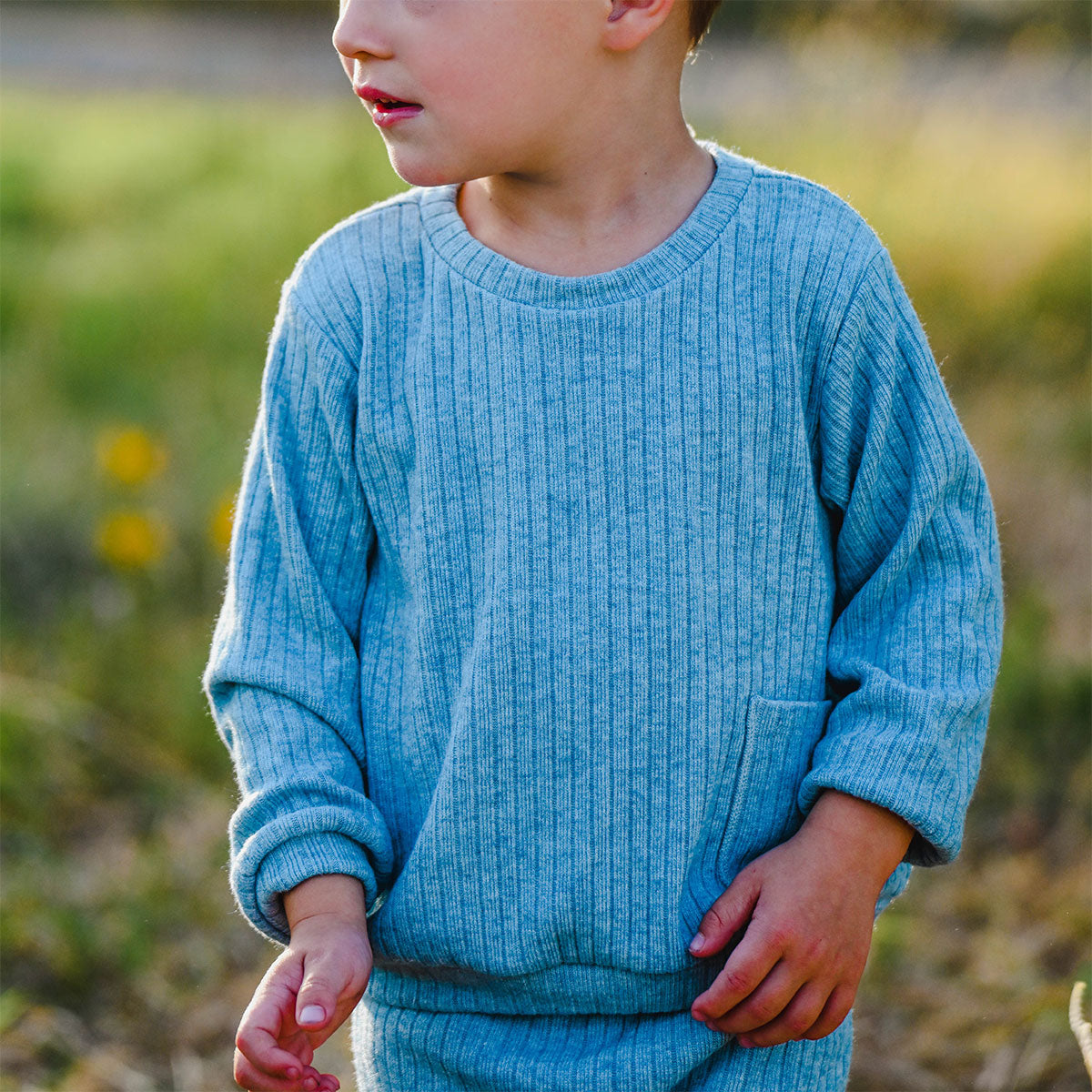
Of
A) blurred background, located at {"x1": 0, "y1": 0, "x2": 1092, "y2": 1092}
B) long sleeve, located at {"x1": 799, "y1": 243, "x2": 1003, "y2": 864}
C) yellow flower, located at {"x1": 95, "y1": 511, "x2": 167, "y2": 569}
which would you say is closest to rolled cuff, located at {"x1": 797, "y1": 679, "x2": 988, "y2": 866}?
long sleeve, located at {"x1": 799, "y1": 243, "x2": 1003, "y2": 864}

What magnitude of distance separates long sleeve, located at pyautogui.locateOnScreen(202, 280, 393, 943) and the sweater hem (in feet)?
0.41

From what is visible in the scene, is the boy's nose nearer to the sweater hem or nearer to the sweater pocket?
the sweater pocket

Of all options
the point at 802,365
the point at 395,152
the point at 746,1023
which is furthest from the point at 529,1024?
the point at 395,152

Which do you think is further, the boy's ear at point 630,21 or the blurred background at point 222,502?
the blurred background at point 222,502

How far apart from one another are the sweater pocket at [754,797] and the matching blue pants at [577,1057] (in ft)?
0.36

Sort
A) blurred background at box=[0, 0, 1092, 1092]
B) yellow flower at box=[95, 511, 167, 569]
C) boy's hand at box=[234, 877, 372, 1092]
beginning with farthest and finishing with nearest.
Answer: yellow flower at box=[95, 511, 167, 569] < blurred background at box=[0, 0, 1092, 1092] < boy's hand at box=[234, 877, 372, 1092]

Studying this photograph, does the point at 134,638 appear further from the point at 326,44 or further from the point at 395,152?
the point at 326,44

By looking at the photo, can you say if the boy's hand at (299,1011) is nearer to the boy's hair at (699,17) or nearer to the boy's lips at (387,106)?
the boy's lips at (387,106)

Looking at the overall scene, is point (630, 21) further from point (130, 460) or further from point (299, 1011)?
point (130, 460)

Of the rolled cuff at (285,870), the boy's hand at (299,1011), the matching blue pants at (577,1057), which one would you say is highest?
the rolled cuff at (285,870)

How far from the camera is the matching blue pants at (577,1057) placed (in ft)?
4.22

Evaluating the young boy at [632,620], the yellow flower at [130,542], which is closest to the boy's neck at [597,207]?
the young boy at [632,620]

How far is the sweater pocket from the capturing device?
1308mm

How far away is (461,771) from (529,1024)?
253 millimetres
